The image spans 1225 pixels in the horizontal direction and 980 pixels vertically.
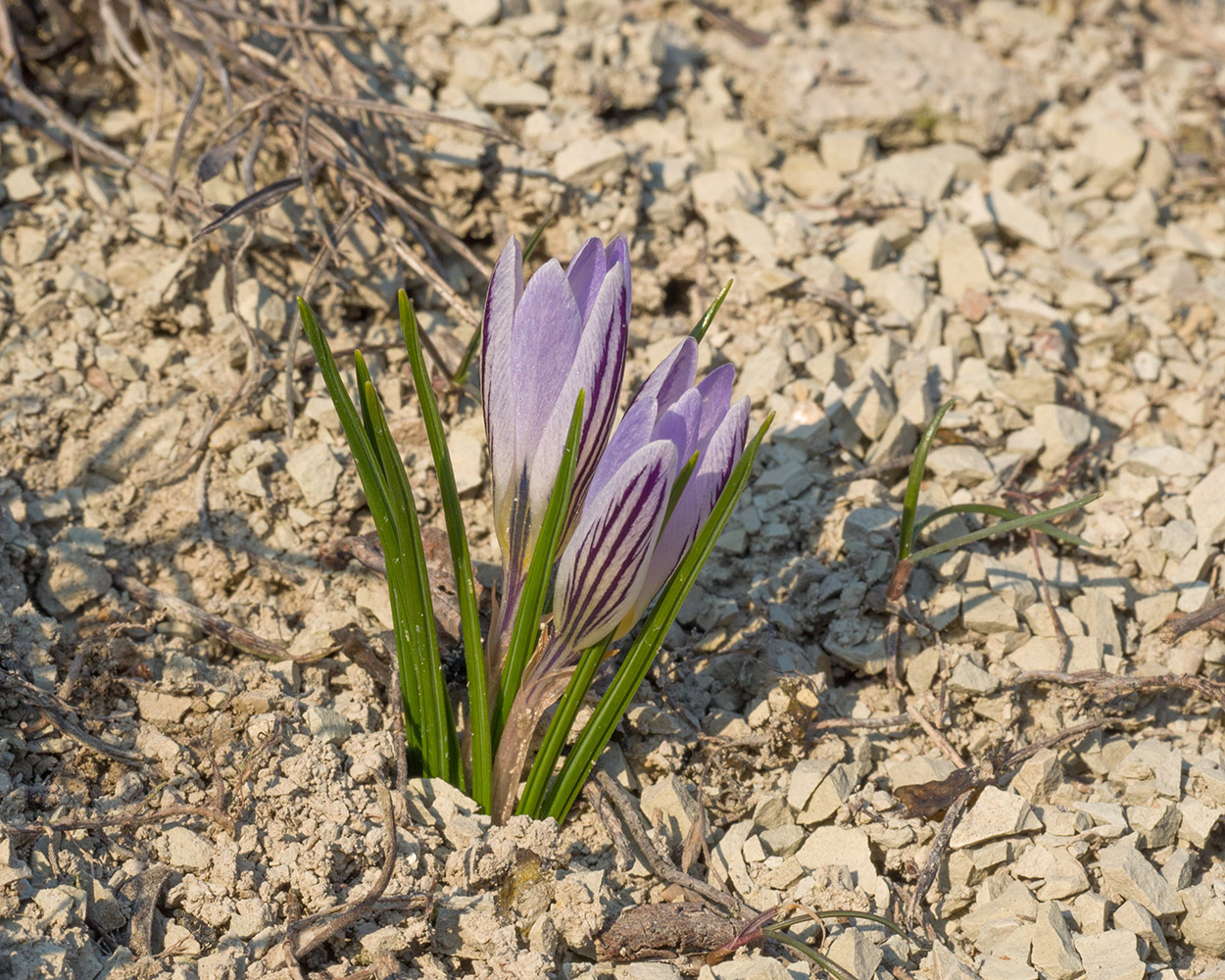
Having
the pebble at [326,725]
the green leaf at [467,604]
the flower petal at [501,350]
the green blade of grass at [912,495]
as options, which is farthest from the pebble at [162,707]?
the green blade of grass at [912,495]

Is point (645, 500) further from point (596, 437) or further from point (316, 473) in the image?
point (316, 473)

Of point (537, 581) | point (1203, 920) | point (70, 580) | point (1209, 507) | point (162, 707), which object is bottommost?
point (1203, 920)

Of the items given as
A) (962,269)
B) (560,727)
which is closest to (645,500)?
(560,727)

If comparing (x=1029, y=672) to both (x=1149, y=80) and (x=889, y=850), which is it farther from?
(x=1149, y=80)

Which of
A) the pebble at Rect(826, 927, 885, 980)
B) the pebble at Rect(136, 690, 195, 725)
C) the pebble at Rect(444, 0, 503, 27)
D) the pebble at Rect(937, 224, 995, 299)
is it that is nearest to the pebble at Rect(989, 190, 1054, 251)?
the pebble at Rect(937, 224, 995, 299)

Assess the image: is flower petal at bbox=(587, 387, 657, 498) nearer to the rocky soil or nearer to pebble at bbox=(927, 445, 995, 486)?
the rocky soil
